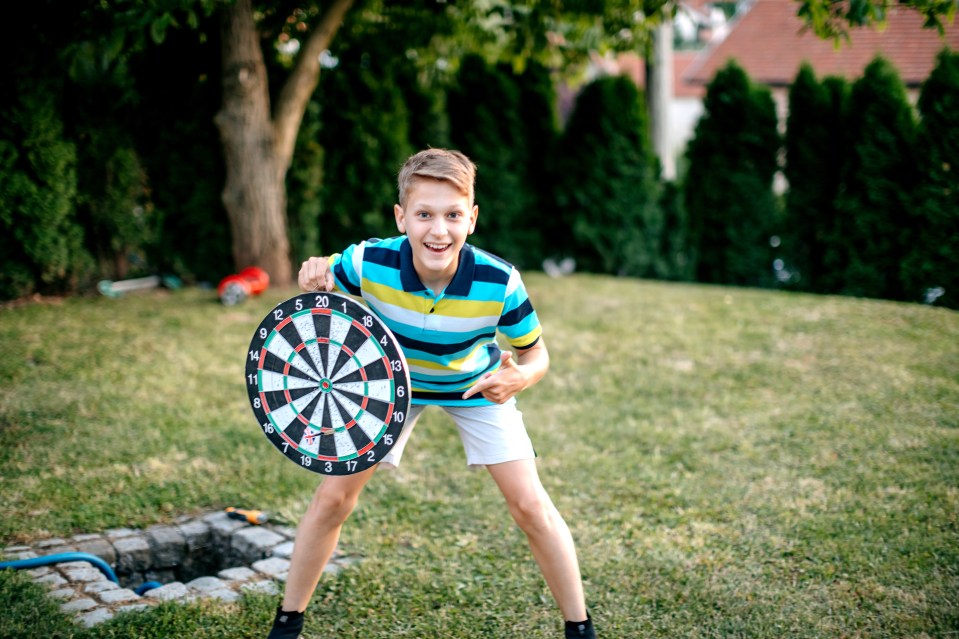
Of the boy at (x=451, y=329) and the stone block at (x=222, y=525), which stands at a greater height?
the boy at (x=451, y=329)

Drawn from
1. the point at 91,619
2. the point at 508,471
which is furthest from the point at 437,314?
the point at 91,619

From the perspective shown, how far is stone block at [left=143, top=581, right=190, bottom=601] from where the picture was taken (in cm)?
336

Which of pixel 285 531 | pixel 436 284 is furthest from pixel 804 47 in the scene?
pixel 436 284

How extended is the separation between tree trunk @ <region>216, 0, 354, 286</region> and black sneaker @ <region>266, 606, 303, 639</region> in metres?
5.85

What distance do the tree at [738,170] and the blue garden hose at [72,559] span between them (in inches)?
321

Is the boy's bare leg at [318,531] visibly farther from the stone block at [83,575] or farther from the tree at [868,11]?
the tree at [868,11]

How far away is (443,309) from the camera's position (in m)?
2.76

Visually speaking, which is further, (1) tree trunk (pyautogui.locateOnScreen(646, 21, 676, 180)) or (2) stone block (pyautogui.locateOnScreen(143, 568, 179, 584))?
(1) tree trunk (pyautogui.locateOnScreen(646, 21, 676, 180))

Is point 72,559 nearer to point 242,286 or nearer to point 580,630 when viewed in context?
point 580,630

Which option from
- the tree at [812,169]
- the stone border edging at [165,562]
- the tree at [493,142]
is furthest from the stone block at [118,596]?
the tree at [812,169]

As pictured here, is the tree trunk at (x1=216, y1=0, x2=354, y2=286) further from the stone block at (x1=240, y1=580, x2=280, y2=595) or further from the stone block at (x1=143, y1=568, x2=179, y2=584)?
the stone block at (x1=240, y1=580, x2=280, y2=595)

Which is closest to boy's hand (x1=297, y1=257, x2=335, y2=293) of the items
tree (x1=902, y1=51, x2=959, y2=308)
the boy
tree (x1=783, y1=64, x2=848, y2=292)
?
the boy

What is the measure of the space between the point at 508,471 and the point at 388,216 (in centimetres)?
731

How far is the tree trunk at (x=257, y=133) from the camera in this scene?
778cm
